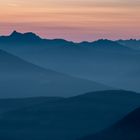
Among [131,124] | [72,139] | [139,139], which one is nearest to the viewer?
[139,139]

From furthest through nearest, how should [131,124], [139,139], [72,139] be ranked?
[72,139] → [131,124] → [139,139]

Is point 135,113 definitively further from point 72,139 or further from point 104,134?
point 72,139

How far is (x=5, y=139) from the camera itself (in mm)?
196000

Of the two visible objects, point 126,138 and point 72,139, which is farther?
point 72,139

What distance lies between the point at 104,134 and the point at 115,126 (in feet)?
17.6

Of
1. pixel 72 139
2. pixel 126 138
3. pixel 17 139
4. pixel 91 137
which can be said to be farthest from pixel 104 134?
pixel 17 139

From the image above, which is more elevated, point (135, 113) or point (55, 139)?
point (135, 113)

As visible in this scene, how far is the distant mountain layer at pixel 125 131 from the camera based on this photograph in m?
152

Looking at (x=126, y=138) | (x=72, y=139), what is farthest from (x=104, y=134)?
(x=72, y=139)

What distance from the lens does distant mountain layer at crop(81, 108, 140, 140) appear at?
151863 mm

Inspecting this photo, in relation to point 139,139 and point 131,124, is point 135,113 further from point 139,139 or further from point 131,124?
point 139,139

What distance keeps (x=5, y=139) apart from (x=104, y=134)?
4706 centimetres

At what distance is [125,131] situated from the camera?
156750mm

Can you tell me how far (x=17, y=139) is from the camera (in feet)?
652
